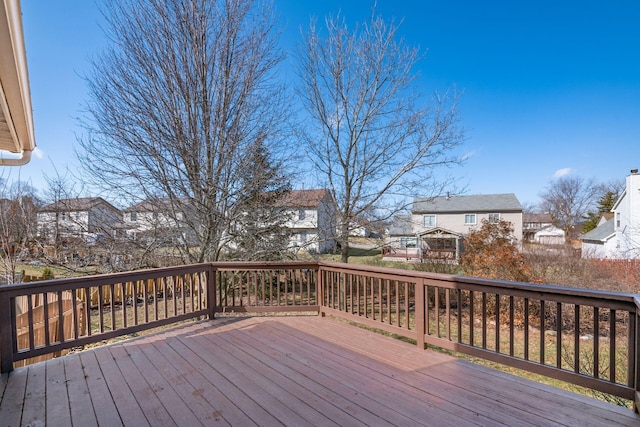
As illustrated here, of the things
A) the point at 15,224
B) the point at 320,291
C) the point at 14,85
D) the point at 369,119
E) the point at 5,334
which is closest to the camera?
the point at 14,85

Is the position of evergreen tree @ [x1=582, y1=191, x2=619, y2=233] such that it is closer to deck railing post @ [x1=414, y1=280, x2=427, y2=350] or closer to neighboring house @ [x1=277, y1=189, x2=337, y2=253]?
neighboring house @ [x1=277, y1=189, x2=337, y2=253]

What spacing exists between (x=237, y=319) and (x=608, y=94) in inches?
507

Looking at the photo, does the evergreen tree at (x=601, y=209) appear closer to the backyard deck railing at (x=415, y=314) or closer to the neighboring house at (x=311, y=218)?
the backyard deck railing at (x=415, y=314)

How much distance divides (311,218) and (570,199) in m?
31.4

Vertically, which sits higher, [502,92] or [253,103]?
[502,92]

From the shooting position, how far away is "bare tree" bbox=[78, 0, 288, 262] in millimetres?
5137

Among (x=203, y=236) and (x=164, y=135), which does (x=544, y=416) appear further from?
(x=164, y=135)

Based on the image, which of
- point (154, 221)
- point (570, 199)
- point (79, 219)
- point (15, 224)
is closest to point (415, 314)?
point (154, 221)

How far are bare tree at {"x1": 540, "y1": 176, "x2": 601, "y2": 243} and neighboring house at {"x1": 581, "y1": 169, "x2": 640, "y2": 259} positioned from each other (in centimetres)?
912

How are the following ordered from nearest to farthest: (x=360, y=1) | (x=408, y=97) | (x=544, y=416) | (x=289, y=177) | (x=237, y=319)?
(x=544, y=416)
(x=237, y=319)
(x=289, y=177)
(x=360, y=1)
(x=408, y=97)

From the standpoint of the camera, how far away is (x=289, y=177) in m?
6.32

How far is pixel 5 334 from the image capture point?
2627 millimetres

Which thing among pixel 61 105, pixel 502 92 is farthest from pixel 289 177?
pixel 502 92

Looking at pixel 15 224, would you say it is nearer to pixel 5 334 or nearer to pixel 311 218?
pixel 5 334
